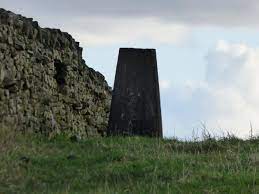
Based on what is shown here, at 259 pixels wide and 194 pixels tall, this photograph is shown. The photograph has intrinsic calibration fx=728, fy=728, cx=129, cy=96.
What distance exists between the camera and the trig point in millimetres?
13156

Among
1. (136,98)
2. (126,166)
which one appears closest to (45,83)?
(136,98)

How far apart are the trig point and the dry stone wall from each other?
38.2 inches

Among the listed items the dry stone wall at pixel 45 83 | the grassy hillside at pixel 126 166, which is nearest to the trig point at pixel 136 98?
the dry stone wall at pixel 45 83

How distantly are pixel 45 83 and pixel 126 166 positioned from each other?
15.4 ft

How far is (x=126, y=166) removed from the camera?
28.0 ft

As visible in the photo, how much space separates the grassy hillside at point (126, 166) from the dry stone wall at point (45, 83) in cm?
87

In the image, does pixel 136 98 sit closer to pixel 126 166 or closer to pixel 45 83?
pixel 45 83

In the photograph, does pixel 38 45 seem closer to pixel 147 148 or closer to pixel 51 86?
pixel 51 86

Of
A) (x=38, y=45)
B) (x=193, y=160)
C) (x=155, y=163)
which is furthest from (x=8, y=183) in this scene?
(x=38, y=45)

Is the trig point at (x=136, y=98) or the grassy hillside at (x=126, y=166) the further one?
the trig point at (x=136, y=98)

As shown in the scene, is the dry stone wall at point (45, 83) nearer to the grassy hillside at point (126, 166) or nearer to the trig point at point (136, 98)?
the grassy hillside at point (126, 166)

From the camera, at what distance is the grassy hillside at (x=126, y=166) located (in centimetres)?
743

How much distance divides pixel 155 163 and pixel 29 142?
2607mm

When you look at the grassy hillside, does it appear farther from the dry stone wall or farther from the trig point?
the trig point
